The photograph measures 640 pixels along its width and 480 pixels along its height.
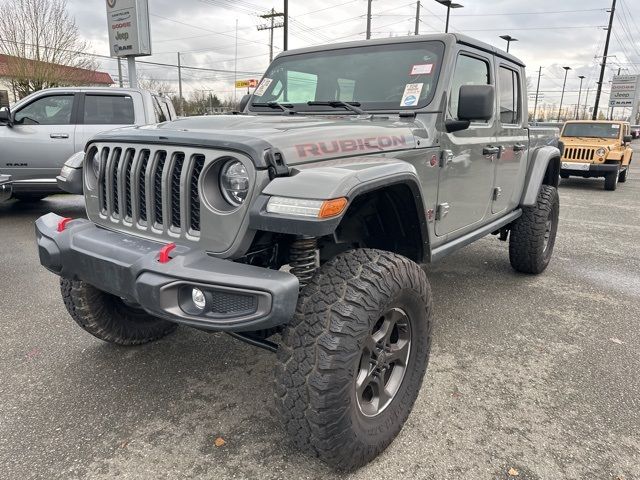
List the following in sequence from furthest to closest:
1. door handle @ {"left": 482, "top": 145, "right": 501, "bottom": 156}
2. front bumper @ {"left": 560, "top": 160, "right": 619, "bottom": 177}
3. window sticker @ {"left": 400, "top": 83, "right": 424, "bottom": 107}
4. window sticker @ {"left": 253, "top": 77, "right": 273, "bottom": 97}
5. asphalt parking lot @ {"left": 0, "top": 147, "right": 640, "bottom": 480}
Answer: front bumper @ {"left": 560, "top": 160, "right": 619, "bottom": 177}
window sticker @ {"left": 253, "top": 77, "right": 273, "bottom": 97}
door handle @ {"left": 482, "top": 145, "right": 501, "bottom": 156}
window sticker @ {"left": 400, "top": 83, "right": 424, "bottom": 107}
asphalt parking lot @ {"left": 0, "top": 147, "right": 640, "bottom": 480}

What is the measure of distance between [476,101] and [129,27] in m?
12.9

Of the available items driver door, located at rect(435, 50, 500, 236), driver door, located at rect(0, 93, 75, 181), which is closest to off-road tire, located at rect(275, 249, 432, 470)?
driver door, located at rect(435, 50, 500, 236)

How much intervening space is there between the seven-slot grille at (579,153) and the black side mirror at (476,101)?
10.9 metres

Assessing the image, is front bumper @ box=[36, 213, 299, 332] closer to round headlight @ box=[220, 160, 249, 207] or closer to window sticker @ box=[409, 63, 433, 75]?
round headlight @ box=[220, 160, 249, 207]

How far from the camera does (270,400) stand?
2.62 m

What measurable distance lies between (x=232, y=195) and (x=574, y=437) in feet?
6.62

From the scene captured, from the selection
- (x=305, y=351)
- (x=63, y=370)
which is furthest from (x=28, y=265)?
(x=305, y=351)

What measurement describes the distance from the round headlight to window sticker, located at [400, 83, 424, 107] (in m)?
1.41

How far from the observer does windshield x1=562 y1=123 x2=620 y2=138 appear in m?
12.9

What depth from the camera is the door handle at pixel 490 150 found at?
11.5 ft

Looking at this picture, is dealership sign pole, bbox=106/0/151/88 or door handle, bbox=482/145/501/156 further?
dealership sign pole, bbox=106/0/151/88

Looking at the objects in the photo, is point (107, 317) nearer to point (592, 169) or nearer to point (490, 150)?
point (490, 150)

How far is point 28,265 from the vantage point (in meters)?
4.97

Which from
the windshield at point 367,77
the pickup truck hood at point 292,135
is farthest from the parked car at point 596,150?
the pickup truck hood at point 292,135
